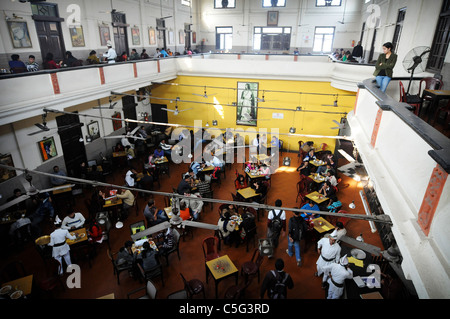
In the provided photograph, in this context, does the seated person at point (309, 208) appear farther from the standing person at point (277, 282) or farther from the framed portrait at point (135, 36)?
the framed portrait at point (135, 36)

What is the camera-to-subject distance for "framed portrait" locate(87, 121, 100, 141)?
39.9ft

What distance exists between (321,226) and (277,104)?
837 centimetres

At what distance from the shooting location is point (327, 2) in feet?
66.2

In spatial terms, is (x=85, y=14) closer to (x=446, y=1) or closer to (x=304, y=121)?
(x=304, y=121)

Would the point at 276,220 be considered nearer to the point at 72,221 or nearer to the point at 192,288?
the point at 192,288

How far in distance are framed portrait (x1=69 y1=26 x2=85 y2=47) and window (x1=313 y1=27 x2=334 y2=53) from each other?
16.8m

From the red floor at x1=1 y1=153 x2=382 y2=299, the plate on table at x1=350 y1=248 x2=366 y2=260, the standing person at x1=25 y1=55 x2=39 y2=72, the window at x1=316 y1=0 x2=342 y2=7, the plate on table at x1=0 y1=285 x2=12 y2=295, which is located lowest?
the red floor at x1=1 y1=153 x2=382 y2=299

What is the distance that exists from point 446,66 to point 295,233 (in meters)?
5.76

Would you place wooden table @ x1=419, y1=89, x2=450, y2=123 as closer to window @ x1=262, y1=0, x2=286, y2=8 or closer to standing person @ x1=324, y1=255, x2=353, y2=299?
standing person @ x1=324, y1=255, x2=353, y2=299

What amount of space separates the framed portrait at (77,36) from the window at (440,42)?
13346mm

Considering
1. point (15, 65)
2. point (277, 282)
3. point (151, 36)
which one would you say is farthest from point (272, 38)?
point (277, 282)

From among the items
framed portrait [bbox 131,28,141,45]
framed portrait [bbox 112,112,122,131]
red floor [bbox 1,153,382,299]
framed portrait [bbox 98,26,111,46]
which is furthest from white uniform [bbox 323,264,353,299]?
framed portrait [bbox 131,28,141,45]

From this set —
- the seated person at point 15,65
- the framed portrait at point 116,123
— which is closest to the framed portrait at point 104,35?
the framed portrait at point 116,123

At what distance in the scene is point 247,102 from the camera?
14930 millimetres
